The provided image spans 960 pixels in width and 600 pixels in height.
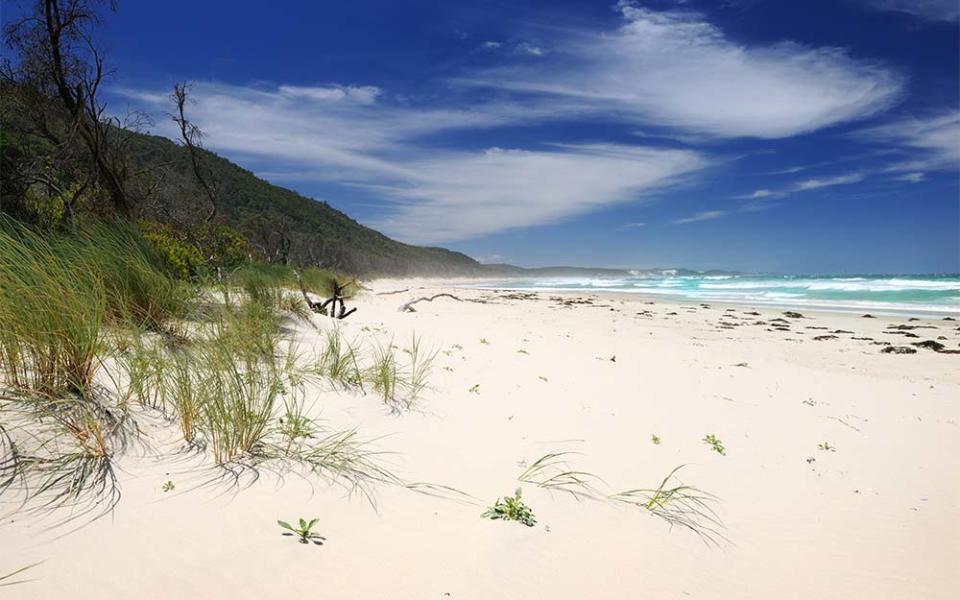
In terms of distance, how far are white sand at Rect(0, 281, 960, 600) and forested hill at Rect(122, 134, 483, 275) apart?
16822mm

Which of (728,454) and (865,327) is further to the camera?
(865,327)

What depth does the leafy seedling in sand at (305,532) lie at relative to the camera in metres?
2.16

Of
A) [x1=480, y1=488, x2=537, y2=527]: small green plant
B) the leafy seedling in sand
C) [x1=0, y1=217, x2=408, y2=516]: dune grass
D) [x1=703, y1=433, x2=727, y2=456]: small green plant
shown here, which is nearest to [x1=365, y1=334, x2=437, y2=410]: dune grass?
[x1=0, y1=217, x2=408, y2=516]: dune grass

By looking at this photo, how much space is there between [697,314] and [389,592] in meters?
19.2

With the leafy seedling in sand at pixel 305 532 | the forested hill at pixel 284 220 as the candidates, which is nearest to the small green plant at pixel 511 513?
the leafy seedling in sand at pixel 305 532

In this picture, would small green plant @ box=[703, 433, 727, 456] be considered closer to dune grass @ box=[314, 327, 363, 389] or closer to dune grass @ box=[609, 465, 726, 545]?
dune grass @ box=[609, 465, 726, 545]

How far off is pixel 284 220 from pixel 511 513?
41687 mm

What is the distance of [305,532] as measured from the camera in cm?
216

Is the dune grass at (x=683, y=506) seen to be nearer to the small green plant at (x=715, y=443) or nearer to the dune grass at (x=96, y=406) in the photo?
→ the small green plant at (x=715, y=443)

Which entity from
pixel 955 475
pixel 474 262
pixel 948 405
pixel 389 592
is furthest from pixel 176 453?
pixel 474 262

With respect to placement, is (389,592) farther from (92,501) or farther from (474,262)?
(474,262)

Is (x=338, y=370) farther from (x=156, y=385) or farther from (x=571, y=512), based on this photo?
(x=571, y=512)

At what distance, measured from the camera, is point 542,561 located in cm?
235

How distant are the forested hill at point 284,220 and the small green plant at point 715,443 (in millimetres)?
17904
